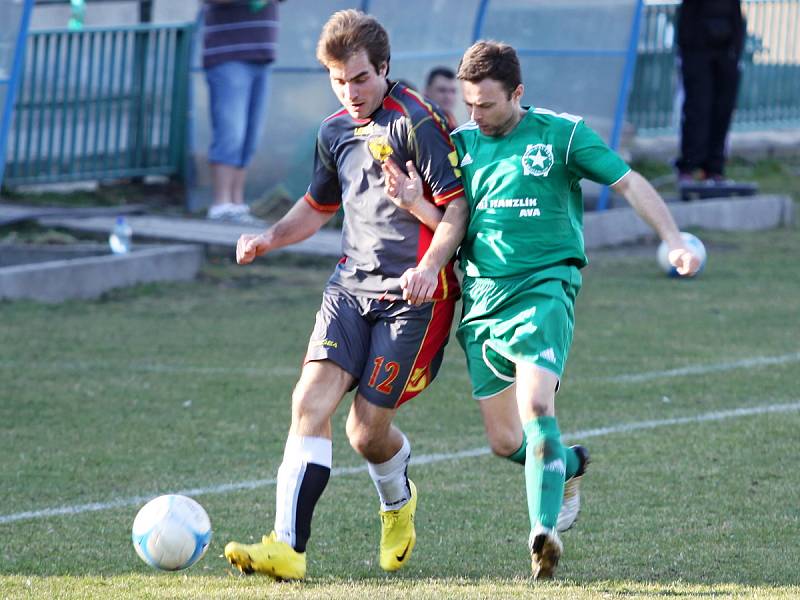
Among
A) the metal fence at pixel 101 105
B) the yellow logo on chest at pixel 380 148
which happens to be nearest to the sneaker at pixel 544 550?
the yellow logo on chest at pixel 380 148

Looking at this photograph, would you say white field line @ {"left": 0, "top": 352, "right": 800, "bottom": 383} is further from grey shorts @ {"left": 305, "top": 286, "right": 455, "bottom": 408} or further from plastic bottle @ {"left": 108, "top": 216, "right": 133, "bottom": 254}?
grey shorts @ {"left": 305, "top": 286, "right": 455, "bottom": 408}

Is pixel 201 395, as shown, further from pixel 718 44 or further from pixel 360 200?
pixel 718 44

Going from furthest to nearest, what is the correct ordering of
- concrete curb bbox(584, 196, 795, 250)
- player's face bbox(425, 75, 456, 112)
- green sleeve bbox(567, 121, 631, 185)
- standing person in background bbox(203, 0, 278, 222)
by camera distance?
concrete curb bbox(584, 196, 795, 250)
standing person in background bbox(203, 0, 278, 222)
player's face bbox(425, 75, 456, 112)
green sleeve bbox(567, 121, 631, 185)

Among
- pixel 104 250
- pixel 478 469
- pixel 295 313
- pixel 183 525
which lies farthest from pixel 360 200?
pixel 104 250

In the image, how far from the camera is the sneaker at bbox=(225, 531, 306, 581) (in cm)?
472

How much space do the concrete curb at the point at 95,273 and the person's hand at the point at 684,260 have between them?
6533 mm

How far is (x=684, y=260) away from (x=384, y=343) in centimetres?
101

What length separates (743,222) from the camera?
580 inches

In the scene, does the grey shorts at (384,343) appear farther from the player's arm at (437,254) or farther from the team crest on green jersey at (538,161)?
the team crest on green jersey at (538,161)

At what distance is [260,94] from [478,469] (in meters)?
7.27

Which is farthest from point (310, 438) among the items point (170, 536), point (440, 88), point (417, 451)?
point (440, 88)

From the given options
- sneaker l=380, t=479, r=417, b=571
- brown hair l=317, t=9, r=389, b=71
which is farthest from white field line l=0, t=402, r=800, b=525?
brown hair l=317, t=9, r=389, b=71

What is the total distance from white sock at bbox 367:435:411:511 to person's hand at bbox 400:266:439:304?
68 centimetres

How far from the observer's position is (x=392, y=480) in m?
5.22
